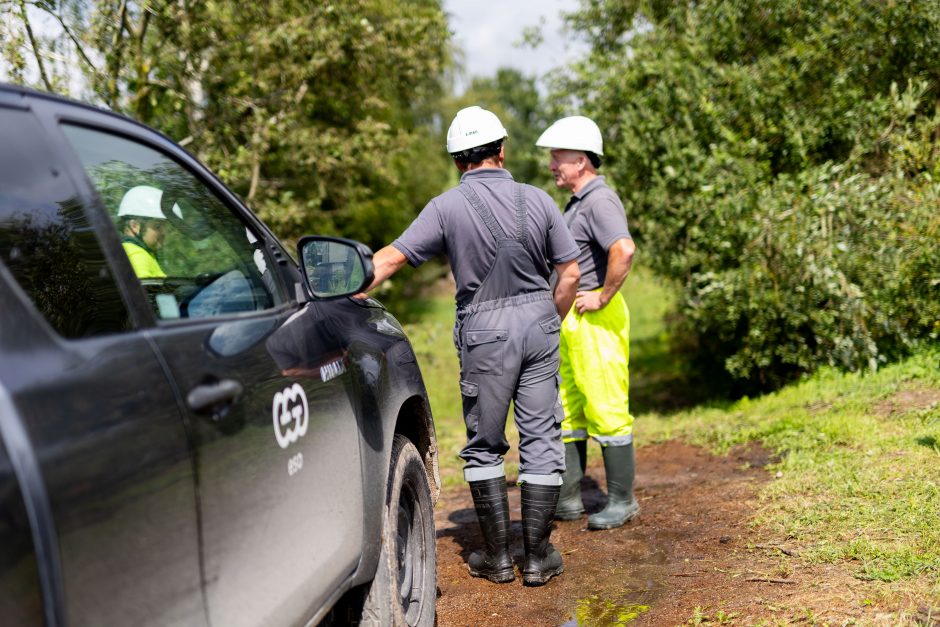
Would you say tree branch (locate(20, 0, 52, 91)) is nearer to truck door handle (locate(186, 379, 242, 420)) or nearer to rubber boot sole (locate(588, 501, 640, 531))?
rubber boot sole (locate(588, 501, 640, 531))

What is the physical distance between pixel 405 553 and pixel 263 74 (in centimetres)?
918

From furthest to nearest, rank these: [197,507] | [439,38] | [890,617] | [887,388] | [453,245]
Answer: [439,38] → [887,388] → [453,245] → [890,617] → [197,507]

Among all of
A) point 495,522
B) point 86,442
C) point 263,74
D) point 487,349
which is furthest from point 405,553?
point 263,74

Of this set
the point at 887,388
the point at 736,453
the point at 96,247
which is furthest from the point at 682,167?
the point at 96,247

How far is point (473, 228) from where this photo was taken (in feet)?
14.0

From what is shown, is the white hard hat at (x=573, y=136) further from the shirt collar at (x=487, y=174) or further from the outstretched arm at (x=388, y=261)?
the outstretched arm at (x=388, y=261)

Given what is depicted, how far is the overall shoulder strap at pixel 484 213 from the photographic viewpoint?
14.0 feet

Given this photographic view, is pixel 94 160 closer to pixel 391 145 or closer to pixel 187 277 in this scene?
pixel 187 277

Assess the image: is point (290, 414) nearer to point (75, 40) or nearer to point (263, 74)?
point (75, 40)

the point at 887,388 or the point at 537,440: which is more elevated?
the point at 537,440

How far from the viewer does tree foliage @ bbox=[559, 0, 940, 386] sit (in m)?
8.36

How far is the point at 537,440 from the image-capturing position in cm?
448

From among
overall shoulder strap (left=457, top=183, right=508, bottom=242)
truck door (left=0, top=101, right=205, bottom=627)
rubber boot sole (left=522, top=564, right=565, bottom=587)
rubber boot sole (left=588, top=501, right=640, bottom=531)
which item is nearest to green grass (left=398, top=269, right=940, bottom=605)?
rubber boot sole (left=588, top=501, right=640, bottom=531)

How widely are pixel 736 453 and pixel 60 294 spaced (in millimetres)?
5242
